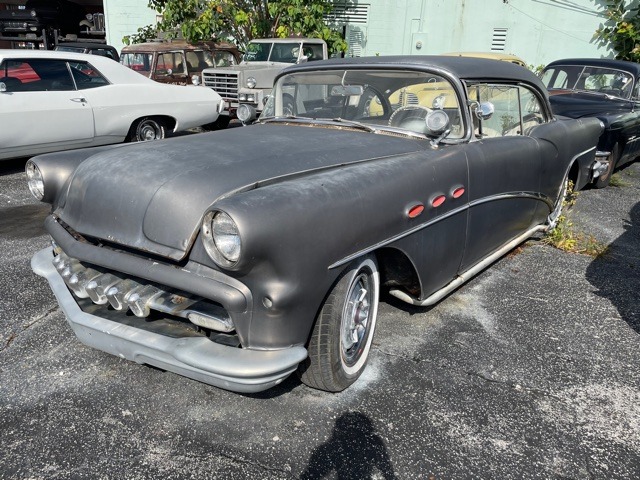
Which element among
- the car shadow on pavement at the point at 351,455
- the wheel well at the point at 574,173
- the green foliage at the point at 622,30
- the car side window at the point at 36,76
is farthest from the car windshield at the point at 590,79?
the car side window at the point at 36,76

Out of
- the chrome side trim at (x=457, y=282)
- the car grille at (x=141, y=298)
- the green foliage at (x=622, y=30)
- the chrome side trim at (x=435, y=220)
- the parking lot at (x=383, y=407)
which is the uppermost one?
the green foliage at (x=622, y=30)

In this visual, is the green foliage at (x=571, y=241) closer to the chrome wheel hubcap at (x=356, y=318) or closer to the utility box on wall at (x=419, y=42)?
the chrome wheel hubcap at (x=356, y=318)

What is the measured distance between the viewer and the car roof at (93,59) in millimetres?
6504

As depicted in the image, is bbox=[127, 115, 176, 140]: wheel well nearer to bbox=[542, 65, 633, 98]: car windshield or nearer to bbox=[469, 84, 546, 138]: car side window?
bbox=[469, 84, 546, 138]: car side window

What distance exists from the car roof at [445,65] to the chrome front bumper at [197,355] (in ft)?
6.87

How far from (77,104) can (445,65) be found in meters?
5.24

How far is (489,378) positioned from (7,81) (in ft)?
20.9

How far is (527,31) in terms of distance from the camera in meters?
13.2

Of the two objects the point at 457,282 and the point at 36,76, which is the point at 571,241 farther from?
the point at 36,76

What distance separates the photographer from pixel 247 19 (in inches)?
527

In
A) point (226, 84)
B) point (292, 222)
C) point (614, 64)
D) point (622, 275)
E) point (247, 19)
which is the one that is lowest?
point (622, 275)

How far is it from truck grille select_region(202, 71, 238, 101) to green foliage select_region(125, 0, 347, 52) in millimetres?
3417

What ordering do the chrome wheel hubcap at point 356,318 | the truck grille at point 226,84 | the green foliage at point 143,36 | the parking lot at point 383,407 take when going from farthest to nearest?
the green foliage at point 143,36 < the truck grille at point 226,84 < the chrome wheel hubcap at point 356,318 < the parking lot at point 383,407

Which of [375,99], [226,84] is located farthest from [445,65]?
[226,84]
